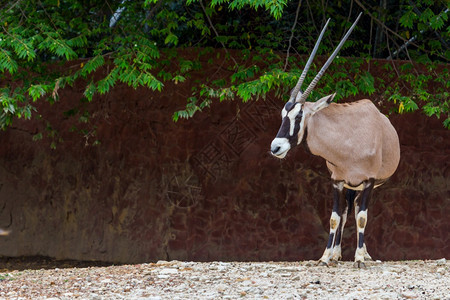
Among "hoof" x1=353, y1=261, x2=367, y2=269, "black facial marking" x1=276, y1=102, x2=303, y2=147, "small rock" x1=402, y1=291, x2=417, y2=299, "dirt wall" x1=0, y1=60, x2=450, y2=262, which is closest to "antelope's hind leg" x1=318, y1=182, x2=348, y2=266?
"hoof" x1=353, y1=261, x2=367, y2=269

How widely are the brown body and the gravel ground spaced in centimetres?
89

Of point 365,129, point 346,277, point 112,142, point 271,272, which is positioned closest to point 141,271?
point 271,272

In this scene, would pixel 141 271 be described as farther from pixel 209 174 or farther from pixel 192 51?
pixel 192 51

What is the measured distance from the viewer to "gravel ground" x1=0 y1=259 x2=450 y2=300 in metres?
5.25

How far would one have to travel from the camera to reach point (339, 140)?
648 centimetres

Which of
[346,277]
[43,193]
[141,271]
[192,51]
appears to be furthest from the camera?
[43,193]

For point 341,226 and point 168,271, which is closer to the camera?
point 168,271

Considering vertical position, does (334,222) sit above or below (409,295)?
above

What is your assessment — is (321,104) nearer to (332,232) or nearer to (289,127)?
(289,127)

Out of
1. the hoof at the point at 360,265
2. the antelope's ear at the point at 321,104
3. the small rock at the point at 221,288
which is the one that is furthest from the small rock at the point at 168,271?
the antelope's ear at the point at 321,104

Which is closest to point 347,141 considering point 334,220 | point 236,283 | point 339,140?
point 339,140

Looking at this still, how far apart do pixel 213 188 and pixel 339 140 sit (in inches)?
109

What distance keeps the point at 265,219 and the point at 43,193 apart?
10.3ft

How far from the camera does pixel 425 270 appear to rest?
6543 millimetres
